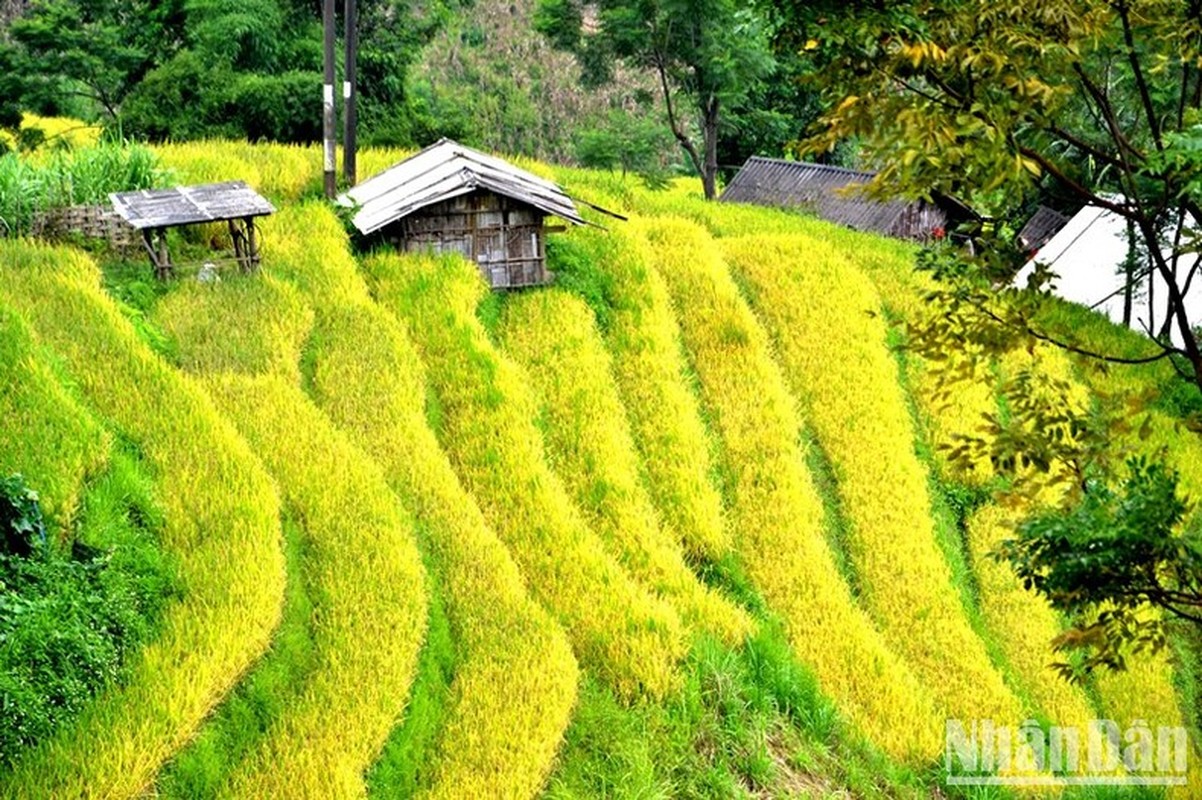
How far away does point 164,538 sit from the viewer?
940 centimetres

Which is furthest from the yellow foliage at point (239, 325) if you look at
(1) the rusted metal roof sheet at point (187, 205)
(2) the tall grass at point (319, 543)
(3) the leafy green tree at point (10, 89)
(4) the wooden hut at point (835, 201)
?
(3) the leafy green tree at point (10, 89)

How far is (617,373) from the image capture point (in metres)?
14.5

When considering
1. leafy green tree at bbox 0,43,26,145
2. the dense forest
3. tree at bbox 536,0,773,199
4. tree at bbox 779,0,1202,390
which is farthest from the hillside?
leafy green tree at bbox 0,43,26,145

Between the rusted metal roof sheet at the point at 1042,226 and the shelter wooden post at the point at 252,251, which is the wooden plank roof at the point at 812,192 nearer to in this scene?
the rusted metal roof sheet at the point at 1042,226

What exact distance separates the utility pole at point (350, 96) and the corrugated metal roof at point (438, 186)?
69 centimetres

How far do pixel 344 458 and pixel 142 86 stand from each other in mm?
12987

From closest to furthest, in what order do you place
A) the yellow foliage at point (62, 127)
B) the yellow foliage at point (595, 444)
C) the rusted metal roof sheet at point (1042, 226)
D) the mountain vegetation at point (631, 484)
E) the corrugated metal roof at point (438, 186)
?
the mountain vegetation at point (631, 484)
the yellow foliage at point (595, 444)
the corrugated metal roof at point (438, 186)
the yellow foliage at point (62, 127)
the rusted metal roof sheet at point (1042, 226)

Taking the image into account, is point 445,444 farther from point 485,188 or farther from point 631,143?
point 631,143

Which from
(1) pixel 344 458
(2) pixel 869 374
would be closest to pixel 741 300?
(2) pixel 869 374

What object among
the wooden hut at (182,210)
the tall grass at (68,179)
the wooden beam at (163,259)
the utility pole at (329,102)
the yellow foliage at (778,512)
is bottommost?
the yellow foliage at (778,512)

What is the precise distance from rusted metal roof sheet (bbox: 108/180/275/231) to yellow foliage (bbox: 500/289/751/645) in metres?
3.23

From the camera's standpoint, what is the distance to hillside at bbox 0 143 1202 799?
8.58 m

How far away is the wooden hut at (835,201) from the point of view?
75.4ft

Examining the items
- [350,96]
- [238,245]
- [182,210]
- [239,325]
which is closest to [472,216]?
[350,96]
